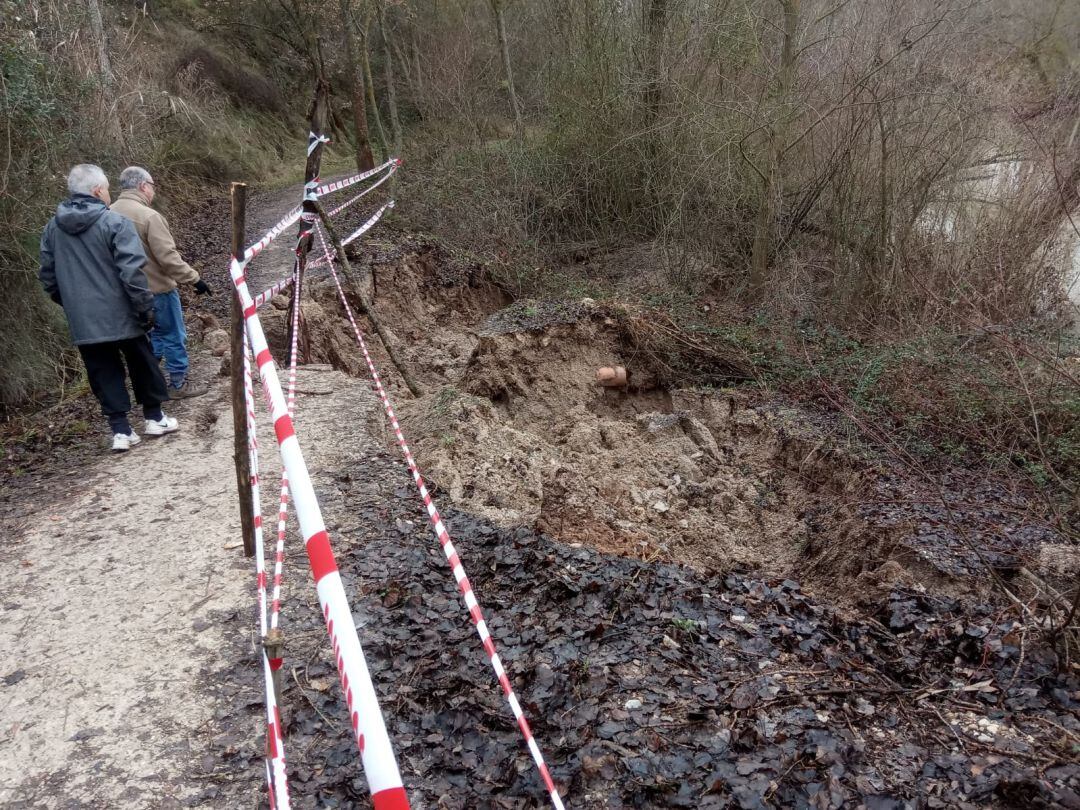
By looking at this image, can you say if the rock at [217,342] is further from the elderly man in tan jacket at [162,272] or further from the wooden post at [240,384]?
the wooden post at [240,384]

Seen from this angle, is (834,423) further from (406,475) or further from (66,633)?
(66,633)

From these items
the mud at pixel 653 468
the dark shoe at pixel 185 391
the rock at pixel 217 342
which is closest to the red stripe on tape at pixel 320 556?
the mud at pixel 653 468

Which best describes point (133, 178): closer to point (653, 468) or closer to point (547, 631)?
point (547, 631)

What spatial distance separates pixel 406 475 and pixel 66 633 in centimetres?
236

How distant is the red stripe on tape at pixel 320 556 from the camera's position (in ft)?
5.60

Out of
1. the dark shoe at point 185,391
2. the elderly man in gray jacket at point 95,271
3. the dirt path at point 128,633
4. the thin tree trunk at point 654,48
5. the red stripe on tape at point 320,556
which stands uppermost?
the thin tree trunk at point 654,48

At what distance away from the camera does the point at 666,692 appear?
3172 mm

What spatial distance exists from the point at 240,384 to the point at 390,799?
266 cm

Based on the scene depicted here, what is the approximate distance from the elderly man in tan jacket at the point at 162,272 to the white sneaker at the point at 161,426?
2.37 ft

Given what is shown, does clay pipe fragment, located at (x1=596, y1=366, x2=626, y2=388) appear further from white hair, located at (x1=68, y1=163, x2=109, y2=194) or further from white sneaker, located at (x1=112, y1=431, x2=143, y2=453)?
white hair, located at (x1=68, y1=163, x2=109, y2=194)

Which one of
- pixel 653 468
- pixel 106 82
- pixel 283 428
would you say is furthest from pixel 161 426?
pixel 106 82

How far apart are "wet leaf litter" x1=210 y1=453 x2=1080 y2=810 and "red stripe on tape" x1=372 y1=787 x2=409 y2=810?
1452 mm

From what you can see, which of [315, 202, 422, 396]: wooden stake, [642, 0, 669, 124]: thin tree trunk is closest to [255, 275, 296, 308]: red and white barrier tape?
[315, 202, 422, 396]: wooden stake

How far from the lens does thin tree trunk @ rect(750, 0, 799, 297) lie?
343 inches
